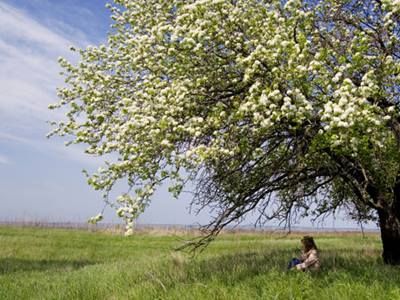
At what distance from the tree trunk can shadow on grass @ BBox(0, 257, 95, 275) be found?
12.5 meters

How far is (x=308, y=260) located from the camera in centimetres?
1240

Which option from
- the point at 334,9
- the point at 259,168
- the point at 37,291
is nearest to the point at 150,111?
the point at 259,168

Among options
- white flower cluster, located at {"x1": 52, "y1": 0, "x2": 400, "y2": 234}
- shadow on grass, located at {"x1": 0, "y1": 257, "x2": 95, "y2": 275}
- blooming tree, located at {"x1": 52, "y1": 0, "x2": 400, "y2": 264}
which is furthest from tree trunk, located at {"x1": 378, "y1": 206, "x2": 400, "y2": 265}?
shadow on grass, located at {"x1": 0, "y1": 257, "x2": 95, "y2": 275}

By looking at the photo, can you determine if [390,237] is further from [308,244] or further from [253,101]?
[253,101]

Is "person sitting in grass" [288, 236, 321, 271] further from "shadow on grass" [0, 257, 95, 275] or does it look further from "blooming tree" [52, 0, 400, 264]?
"shadow on grass" [0, 257, 95, 275]

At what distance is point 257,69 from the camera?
9.53 meters

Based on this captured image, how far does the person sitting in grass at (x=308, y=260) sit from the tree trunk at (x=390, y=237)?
8.24 feet

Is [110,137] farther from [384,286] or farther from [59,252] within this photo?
Result: [59,252]

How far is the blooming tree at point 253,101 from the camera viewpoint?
9.37 metres

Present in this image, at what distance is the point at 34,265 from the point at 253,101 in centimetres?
1690

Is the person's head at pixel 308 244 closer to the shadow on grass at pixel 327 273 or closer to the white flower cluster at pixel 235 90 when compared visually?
the shadow on grass at pixel 327 273

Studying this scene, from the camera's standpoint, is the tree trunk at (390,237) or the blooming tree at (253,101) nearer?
the blooming tree at (253,101)

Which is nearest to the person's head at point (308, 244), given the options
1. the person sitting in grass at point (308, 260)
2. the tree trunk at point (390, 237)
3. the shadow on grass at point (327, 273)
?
the person sitting in grass at point (308, 260)

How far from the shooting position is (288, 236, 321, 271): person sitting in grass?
12148 mm
